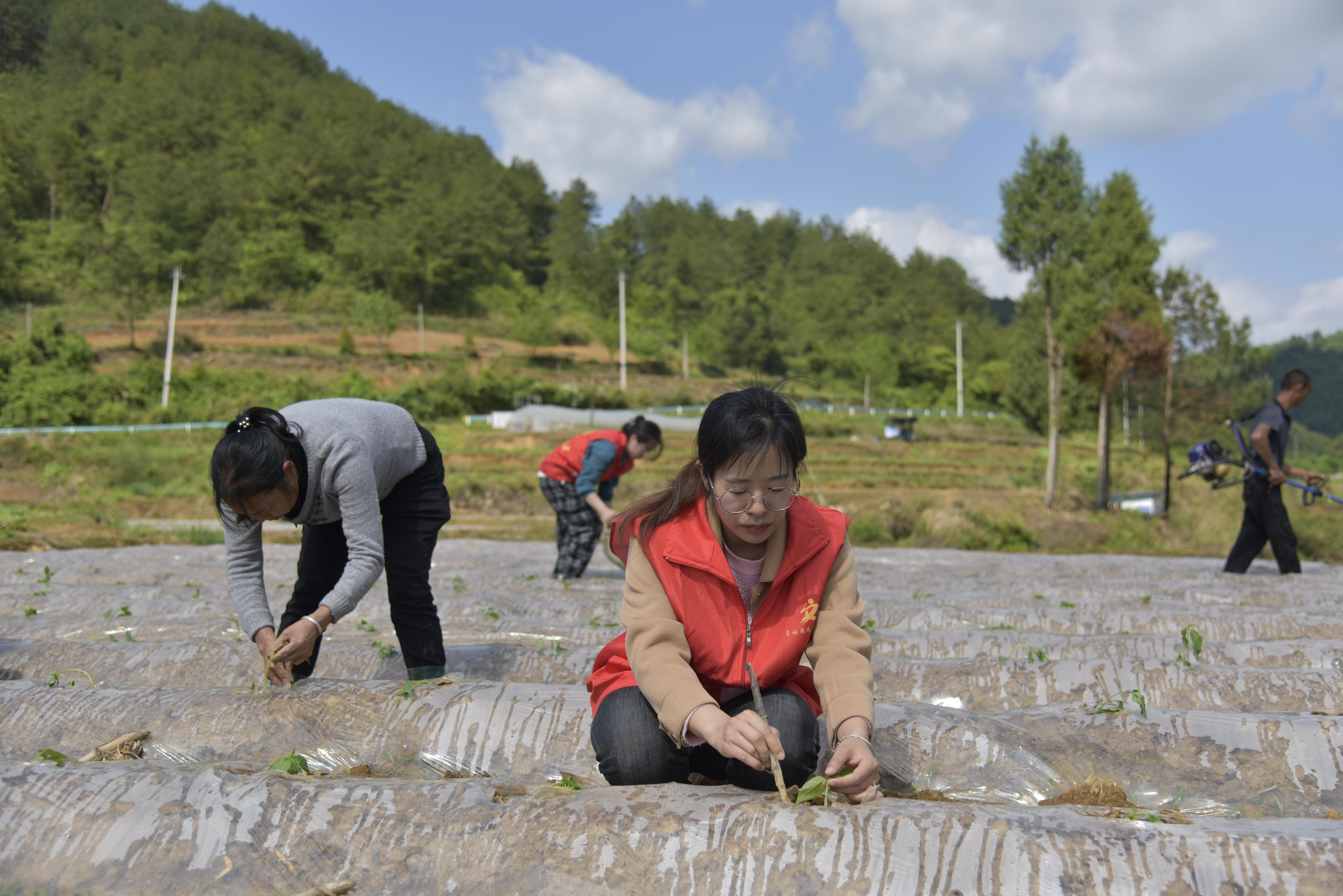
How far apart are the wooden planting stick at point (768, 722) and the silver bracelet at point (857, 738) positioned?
0.45ft

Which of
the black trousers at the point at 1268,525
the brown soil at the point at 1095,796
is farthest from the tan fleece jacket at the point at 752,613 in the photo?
the black trousers at the point at 1268,525

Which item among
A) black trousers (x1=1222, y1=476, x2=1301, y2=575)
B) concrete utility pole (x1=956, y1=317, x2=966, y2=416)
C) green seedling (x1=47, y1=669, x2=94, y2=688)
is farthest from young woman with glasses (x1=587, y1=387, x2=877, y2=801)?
concrete utility pole (x1=956, y1=317, x2=966, y2=416)

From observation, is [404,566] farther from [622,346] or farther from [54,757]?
[622,346]

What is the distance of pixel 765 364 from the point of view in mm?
58125

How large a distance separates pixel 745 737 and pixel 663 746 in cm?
33

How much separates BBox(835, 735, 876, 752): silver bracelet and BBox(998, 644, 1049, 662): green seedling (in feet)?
5.23

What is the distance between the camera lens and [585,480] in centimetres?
638

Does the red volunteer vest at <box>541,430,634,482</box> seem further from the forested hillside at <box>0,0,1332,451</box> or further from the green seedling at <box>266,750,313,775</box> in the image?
the forested hillside at <box>0,0,1332,451</box>

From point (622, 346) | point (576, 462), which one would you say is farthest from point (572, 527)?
point (622, 346)

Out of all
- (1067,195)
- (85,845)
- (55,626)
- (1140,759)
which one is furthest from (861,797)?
(1067,195)

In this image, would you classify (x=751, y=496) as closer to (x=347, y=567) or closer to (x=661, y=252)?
(x=347, y=567)

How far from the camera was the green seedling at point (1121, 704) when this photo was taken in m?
2.49

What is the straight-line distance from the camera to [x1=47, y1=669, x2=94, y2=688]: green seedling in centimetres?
293

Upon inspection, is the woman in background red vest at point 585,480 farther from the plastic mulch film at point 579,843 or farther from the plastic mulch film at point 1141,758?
the plastic mulch film at point 579,843
